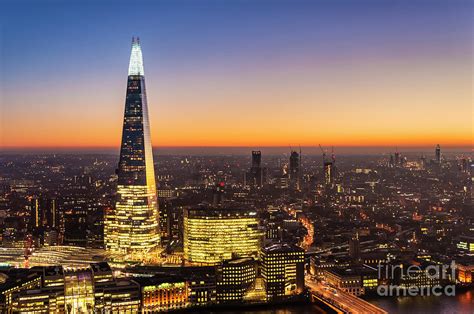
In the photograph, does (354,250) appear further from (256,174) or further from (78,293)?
(256,174)

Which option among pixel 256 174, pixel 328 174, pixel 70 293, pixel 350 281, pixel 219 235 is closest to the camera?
pixel 70 293

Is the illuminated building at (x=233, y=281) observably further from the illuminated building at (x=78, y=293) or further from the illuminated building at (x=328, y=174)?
the illuminated building at (x=328, y=174)

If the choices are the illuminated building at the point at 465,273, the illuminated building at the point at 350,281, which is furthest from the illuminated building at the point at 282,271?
the illuminated building at the point at 465,273

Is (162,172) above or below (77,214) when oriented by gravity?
above

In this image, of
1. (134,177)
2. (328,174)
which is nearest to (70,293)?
(134,177)

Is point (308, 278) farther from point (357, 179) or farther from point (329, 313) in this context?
point (357, 179)

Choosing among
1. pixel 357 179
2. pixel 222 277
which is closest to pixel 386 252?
pixel 222 277

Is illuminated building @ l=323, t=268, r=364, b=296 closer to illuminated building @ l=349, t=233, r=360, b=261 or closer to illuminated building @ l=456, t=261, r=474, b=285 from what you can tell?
illuminated building @ l=456, t=261, r=474, b=285
